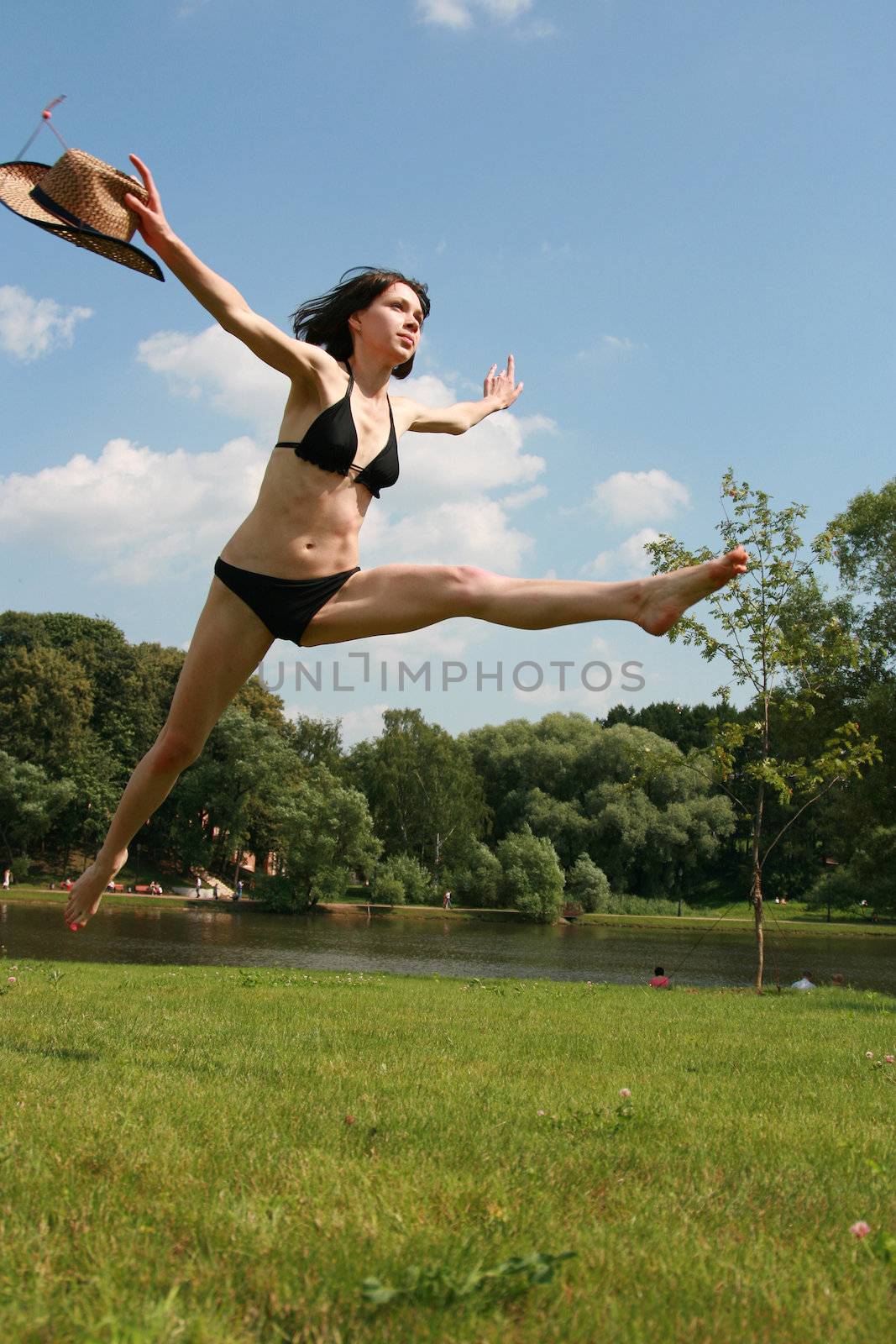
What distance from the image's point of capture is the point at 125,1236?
2.69 m

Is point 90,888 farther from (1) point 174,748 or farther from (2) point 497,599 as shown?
(2) point 497,599

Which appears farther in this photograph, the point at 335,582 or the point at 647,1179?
the point at 335,582

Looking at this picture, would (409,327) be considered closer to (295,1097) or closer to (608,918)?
(295,1097)

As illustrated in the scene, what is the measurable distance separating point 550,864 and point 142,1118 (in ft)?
167

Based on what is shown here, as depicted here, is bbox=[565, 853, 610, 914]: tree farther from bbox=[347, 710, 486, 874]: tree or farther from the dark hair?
the dark hair

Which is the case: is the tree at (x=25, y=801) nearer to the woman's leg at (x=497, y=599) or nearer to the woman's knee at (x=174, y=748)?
the woman's knee at (x=174, y=748)

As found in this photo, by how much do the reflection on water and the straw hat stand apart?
744 inches

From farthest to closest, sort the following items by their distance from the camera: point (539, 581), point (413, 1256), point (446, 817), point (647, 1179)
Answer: point (446, 817)
point (539, 581)
point (647, 1179)
point (413, 1256)

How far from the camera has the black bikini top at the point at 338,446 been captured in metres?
4.62

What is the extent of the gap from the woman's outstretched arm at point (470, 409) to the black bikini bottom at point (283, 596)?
4.55 feet

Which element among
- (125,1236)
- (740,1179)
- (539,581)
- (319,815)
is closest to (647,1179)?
(740,1179)

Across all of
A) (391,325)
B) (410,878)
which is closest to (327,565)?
(391,325)

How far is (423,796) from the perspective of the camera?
201 ft

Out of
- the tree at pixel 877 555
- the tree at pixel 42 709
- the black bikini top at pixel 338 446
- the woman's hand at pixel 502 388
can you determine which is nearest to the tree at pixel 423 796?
the tree at pixel 42 709
